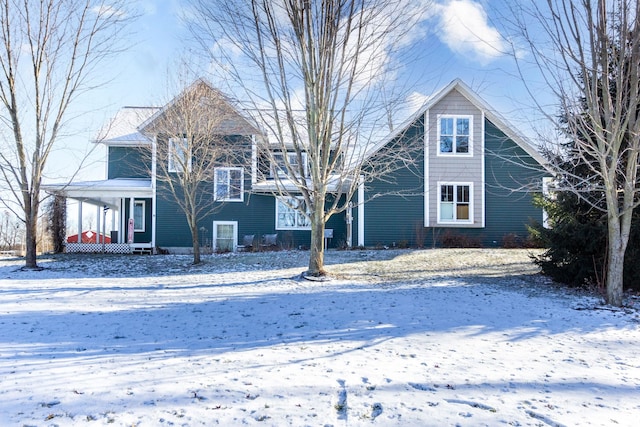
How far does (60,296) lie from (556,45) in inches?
405

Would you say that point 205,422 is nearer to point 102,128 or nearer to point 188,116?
point 188,116

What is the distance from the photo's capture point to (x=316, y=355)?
179 inches

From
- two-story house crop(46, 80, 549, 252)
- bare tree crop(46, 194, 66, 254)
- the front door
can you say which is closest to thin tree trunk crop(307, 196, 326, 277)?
two-story house crop(46, 80, 549, 252)

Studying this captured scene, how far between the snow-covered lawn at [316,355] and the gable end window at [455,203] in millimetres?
8181

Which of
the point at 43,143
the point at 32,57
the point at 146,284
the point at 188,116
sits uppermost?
the point at 32,57

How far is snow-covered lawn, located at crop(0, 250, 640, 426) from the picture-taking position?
10.3 feet

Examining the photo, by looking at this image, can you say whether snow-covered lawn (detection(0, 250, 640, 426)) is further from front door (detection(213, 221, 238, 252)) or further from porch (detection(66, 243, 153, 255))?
front door (detection(213, 221, 238, 252))

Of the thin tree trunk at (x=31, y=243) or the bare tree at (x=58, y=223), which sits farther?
the bare tree at (x=58, y=223)

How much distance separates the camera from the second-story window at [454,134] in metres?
17.6

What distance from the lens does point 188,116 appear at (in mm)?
13703

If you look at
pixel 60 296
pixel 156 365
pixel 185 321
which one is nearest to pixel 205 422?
pixel 156 365

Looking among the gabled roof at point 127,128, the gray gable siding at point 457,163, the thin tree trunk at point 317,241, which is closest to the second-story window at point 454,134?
the gray gable siding at point 457,163

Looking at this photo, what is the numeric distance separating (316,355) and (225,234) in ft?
52.0

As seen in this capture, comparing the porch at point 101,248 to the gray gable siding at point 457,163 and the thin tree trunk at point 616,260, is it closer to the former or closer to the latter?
the gray gable siding at point 457,163
